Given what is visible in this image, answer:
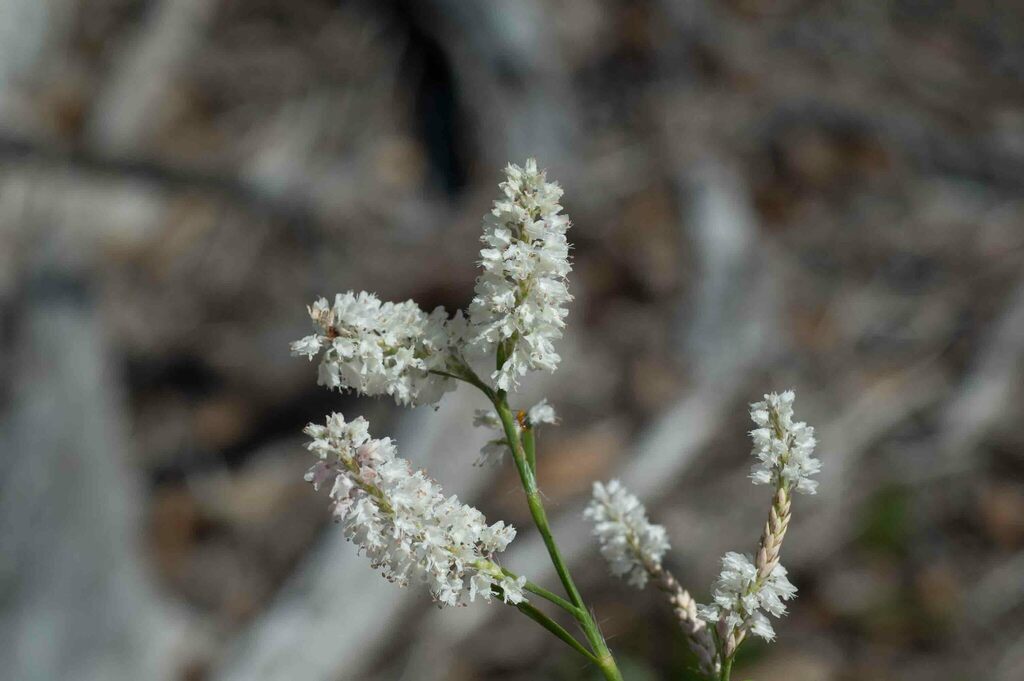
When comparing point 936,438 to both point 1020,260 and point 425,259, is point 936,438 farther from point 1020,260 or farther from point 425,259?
point 425,259

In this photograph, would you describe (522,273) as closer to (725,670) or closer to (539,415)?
(539,415)

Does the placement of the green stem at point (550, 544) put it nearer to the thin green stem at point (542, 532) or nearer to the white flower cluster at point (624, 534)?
the thin green stem at point (542, 532)

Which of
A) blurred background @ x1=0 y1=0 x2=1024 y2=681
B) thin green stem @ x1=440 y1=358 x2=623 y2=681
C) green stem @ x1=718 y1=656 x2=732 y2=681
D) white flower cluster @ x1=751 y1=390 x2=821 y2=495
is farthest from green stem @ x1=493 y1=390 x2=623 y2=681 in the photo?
blurred background @ x1=0 y1=0 x2=1024 y2=681

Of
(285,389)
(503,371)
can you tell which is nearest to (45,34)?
(285,389)

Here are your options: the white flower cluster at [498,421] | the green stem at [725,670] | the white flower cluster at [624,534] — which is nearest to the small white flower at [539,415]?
the white flower cluster at [498,421]

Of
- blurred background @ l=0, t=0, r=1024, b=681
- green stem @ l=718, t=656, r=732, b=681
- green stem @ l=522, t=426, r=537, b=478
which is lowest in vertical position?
green stem @ l=718, t=656, r=732, b=681

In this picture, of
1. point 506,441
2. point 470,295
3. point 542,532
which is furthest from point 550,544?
point 470,295

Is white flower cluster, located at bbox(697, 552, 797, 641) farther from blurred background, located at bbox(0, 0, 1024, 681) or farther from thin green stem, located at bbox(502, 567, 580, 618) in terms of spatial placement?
blurred background, located at bbox(0, 0, 1024, 681)
